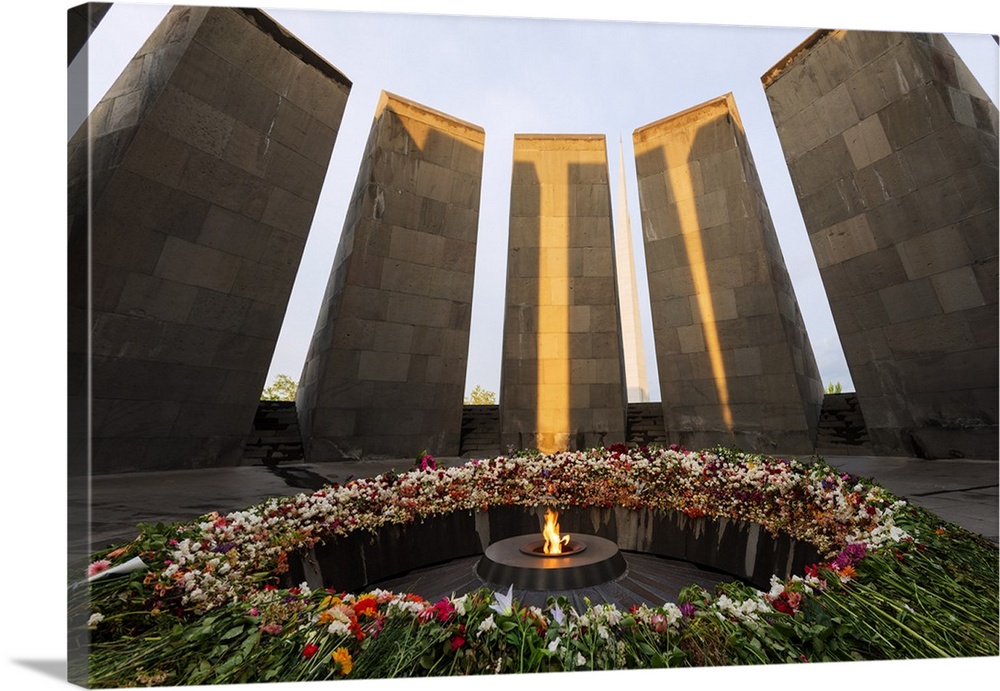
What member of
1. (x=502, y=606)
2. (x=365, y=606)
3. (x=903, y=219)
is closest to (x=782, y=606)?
(x=502, y=606)

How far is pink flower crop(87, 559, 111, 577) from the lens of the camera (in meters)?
3.01

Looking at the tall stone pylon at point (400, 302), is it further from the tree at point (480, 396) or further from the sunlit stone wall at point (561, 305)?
the tree at point (480, 396)

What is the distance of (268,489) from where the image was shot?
629cm

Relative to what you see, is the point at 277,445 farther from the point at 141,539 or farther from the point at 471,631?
the point at 471,631

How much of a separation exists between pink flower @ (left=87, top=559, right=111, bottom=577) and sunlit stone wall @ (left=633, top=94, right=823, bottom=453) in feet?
36.4

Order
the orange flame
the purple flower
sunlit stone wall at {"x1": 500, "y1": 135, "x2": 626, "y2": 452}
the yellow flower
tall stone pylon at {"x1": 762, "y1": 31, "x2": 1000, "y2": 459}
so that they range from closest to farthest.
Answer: the yellow flower < the purple flower < the orange flame < tall stone pylon at {"x1": 762, "y1": 31, "x2": 1000, "y2": 459} < sunlit stone wall at {"x1": 500, "y1": 135, "x2": 626, "y2": 452}

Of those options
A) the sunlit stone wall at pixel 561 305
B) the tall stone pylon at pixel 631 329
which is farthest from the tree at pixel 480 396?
the sunlit stone wall at pixel 561 305

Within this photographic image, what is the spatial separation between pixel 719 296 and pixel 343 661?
11.6 m

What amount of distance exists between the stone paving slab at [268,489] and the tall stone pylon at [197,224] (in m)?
0.75

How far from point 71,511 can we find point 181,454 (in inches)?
201

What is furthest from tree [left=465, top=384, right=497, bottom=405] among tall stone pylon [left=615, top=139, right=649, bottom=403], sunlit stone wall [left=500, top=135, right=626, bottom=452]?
sunlit stone wall [left=500, top=135, right=626, bottom=452]

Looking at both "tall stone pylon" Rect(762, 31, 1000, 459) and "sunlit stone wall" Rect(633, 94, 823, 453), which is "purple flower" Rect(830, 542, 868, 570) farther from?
"sunlit stone wall" Rect(633, 94, 823, 453)

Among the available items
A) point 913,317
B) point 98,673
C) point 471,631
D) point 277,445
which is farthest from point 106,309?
point 913,317

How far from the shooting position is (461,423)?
456 inches
